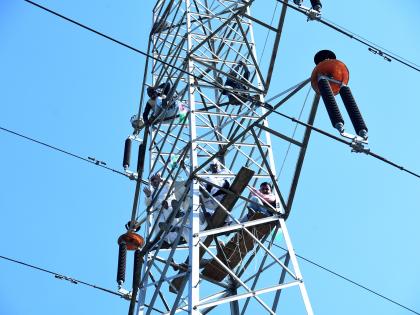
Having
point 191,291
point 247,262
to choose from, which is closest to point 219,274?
point 247,262

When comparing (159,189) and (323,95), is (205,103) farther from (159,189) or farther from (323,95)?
(323,95)

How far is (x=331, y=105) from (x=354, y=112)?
11.9 inches

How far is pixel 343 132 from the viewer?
29.6ft

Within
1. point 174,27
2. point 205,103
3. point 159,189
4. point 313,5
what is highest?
point 174,27

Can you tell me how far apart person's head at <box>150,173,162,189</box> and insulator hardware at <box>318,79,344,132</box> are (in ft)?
13.4

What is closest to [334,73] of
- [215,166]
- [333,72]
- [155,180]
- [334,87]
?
[333,72]

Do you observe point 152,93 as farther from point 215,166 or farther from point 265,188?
point 265,188

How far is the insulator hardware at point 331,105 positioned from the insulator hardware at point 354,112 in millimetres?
201

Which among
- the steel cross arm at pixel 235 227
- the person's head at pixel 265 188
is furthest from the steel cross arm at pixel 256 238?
the person's head at pixel 265 188

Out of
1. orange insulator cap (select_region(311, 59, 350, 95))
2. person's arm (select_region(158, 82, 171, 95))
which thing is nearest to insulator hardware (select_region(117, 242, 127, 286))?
person's arm (select_region(158, 82, 171, 95))

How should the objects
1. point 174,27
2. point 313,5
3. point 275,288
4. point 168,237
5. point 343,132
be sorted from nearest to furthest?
point 343,132
point 275,288
point 313,5
point 168,237
point 174,27

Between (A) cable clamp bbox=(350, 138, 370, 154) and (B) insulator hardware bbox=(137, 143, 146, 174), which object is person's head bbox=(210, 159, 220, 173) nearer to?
(B) insulator hardware bbox=(137, 143, 146, 174)

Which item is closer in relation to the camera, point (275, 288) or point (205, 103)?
point (275, 288)

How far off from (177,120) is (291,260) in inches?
203
